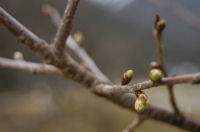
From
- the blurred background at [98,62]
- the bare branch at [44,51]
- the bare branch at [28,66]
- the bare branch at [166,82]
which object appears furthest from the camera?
the blurred background at [98,62]

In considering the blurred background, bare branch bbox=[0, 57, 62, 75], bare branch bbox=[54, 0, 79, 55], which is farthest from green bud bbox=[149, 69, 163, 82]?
the blurred background

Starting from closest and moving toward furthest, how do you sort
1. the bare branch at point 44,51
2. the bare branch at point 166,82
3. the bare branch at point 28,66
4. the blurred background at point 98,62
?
the bare branch at point 166,82 < the bare branch at point 44,51 < the bare branch at point 28,66 < the blurred background at point 98,62

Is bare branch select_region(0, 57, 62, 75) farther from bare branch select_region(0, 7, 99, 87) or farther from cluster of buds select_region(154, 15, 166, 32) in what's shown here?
cluster of buds select_region(154, 15, 166, 32)

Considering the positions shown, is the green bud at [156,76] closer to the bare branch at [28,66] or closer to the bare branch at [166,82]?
the bare branch at [166,82]

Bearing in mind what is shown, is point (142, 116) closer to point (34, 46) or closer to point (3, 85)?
point (34, 46)

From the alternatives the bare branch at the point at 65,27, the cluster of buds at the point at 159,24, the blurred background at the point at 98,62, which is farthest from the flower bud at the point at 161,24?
the blurred background at the point at 98,62

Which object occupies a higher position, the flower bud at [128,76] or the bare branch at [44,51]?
the bare branch at [44,51]

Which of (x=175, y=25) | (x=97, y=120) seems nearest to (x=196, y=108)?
(x=97, y=120)
